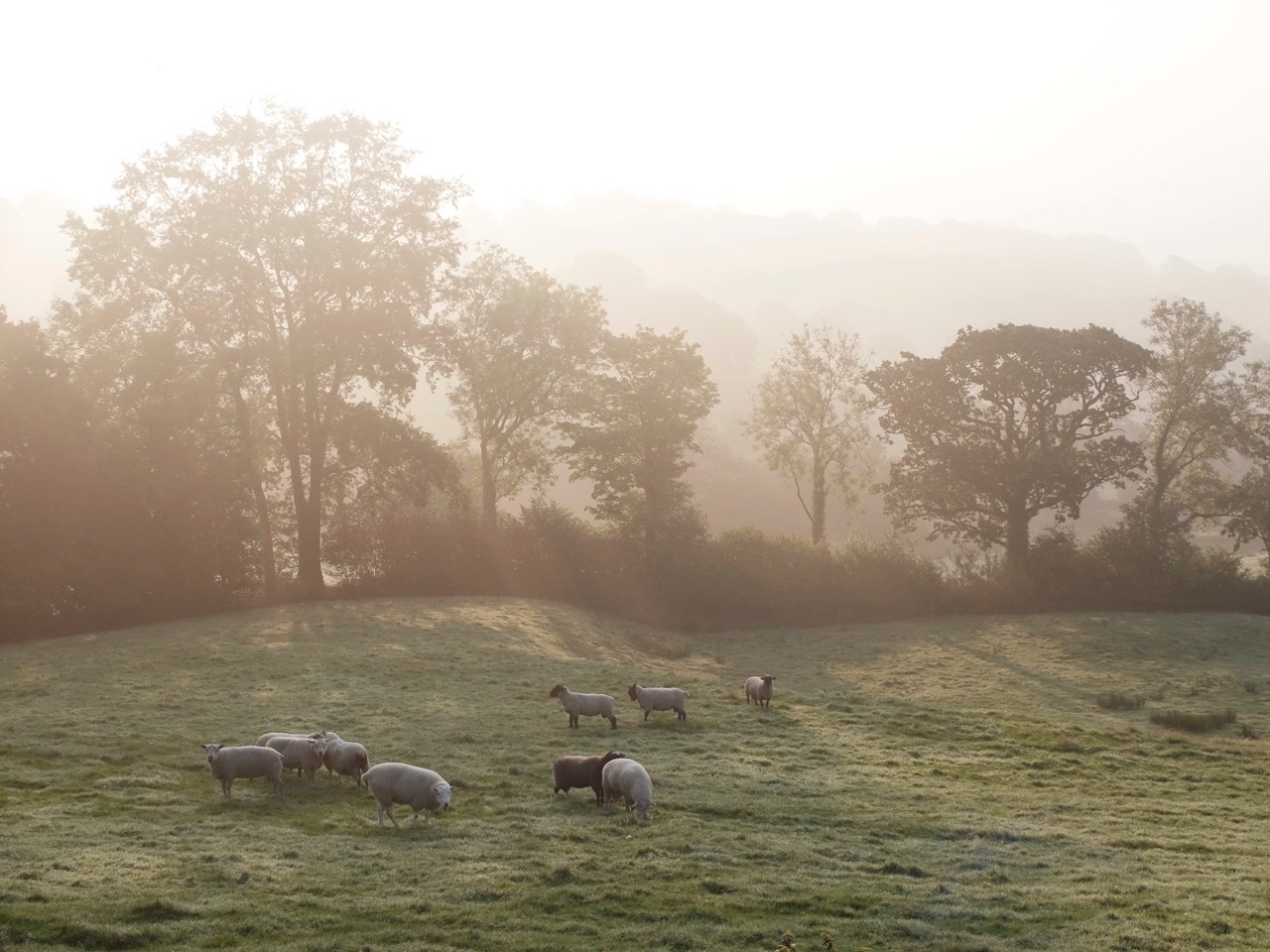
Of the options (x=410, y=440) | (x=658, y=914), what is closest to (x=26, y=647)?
(x=410, y=440)

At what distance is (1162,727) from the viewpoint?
28406 mm

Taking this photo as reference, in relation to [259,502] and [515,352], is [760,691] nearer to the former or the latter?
[259,502]

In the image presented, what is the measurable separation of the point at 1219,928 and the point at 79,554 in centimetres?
4347

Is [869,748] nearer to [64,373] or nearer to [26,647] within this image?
[26,647]

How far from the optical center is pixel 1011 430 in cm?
5472

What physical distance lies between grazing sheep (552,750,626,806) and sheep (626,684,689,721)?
7918 millimetres

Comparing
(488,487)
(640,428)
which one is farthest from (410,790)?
(488,487)

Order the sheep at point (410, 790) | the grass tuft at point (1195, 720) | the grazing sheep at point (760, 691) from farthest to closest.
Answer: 1. the grazing sheep at point (760, 691)
2. the grass tuft at point (1195, 720)
3. the sheep at point (410, 790)

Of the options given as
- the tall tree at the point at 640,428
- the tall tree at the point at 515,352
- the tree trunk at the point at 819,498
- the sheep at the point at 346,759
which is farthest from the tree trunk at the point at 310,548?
the sheep at the point at 346,759

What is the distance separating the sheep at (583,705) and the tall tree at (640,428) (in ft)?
109

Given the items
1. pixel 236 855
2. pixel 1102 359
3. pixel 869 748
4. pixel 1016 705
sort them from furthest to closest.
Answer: pixel 1102 359 → pixel 1016 705 → pixel 869 748 → pixel 236 855

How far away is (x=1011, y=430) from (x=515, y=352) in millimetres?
26873

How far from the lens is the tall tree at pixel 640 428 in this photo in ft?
192

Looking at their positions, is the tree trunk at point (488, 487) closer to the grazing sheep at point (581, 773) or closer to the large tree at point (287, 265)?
the large tree at point (287, 265)
